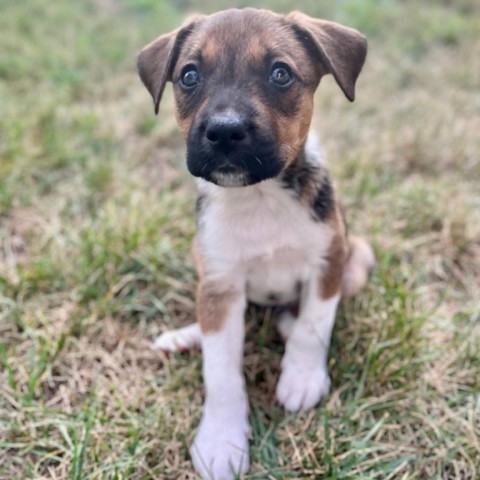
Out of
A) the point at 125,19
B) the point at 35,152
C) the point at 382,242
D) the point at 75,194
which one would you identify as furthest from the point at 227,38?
the point at 125,19

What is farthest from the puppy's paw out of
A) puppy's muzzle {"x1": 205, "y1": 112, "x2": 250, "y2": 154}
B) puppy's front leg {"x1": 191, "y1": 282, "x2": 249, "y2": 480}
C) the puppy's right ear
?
the puppy's right ear

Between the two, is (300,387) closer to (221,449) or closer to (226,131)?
(221,449)

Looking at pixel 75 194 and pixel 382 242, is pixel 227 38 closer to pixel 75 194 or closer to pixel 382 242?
pixel 382 242

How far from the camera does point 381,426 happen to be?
360 cm

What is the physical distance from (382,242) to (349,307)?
37.9 inches

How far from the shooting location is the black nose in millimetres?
2842

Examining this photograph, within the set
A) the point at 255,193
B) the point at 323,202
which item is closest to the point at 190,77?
the point at 255,193

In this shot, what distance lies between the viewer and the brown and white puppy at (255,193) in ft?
10.1

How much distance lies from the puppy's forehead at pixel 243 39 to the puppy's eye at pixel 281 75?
1.7 inches

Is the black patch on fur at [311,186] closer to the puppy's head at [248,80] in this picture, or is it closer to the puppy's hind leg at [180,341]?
the puppy's head at [248,80]

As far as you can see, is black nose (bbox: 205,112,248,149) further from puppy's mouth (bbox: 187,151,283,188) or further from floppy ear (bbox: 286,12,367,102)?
floppy ear (bbox: 286,12,367,102)

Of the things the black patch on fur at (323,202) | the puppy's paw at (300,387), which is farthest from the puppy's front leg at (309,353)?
the black patch on fur at (323,202)

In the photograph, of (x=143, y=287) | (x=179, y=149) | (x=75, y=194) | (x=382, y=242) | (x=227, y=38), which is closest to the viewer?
(x=227, y=38)

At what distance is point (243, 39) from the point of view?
318cm
